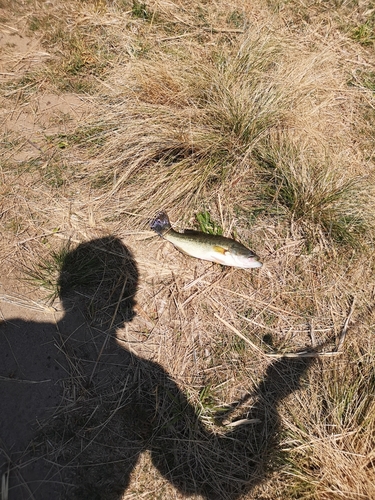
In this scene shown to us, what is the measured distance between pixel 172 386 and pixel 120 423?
40 centimetres

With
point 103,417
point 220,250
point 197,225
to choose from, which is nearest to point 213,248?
point 220,250

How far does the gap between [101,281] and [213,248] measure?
2.87ft

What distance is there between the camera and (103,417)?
239 centimetres

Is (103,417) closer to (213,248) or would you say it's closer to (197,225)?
(213,248)

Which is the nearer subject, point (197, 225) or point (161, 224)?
point (161, 224)

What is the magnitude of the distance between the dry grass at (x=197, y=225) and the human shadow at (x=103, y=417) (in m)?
0.01

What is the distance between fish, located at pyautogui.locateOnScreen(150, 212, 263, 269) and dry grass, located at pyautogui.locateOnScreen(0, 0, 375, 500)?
0.59ft

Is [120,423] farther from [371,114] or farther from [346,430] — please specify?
[371,114]

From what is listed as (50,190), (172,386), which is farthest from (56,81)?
(172,386)

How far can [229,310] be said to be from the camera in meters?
2.71

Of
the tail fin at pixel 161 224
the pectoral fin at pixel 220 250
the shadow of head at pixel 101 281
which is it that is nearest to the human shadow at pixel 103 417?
the shadow of head at pixel 101 281

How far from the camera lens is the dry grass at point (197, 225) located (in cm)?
230

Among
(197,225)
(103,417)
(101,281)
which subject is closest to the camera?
(103,417)

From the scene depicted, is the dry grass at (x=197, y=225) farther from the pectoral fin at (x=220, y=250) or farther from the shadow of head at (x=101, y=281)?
the pectoral fin at (x=220, y=250)
